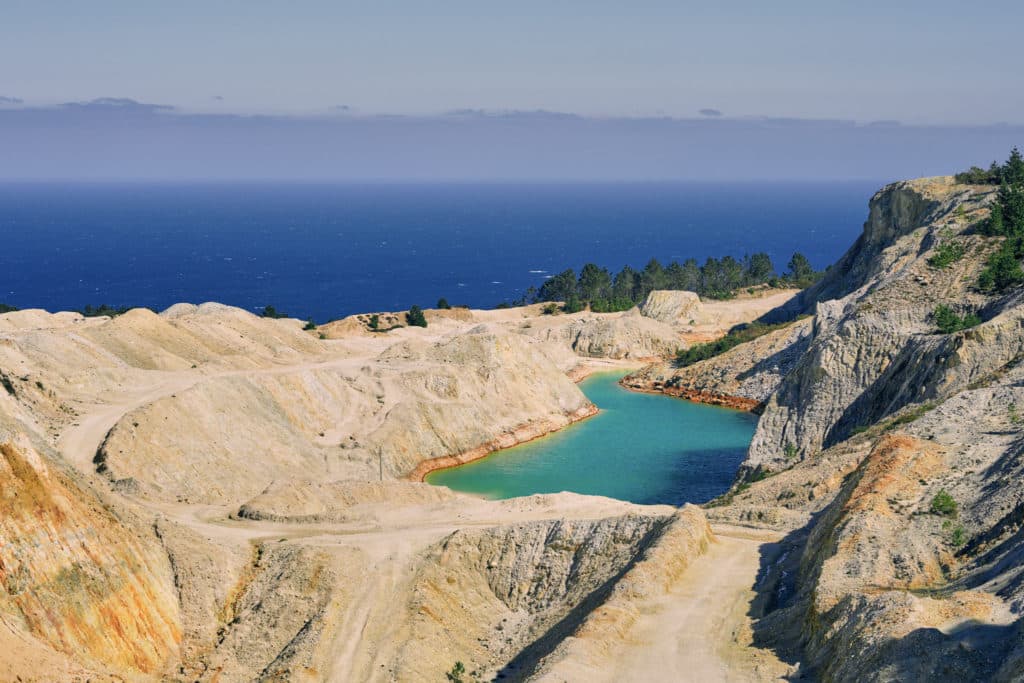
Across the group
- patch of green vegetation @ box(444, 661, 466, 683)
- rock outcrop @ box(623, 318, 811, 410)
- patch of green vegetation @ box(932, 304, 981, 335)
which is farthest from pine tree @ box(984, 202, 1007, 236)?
patch of green vegetation @ box(444, 661, 466, 683)

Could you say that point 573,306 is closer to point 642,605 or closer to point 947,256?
point 947,256

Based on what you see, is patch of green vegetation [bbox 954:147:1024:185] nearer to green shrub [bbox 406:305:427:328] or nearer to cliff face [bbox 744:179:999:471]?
cliff face [bbox 744:179:999:471]

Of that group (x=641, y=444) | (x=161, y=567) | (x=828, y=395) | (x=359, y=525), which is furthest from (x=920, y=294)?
(x=161, y=567)

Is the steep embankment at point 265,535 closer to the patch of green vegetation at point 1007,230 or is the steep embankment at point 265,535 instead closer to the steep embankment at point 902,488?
the steep embankment at point 902,488

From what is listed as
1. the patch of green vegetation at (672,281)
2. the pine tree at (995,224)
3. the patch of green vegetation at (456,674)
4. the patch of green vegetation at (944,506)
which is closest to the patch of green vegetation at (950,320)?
the pine tree at (995,224)

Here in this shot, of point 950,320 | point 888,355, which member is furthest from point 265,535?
point 950,320

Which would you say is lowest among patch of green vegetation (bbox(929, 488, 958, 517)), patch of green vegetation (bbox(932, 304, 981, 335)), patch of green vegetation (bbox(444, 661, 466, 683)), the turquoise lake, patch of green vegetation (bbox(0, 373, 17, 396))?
the turquoise lake
